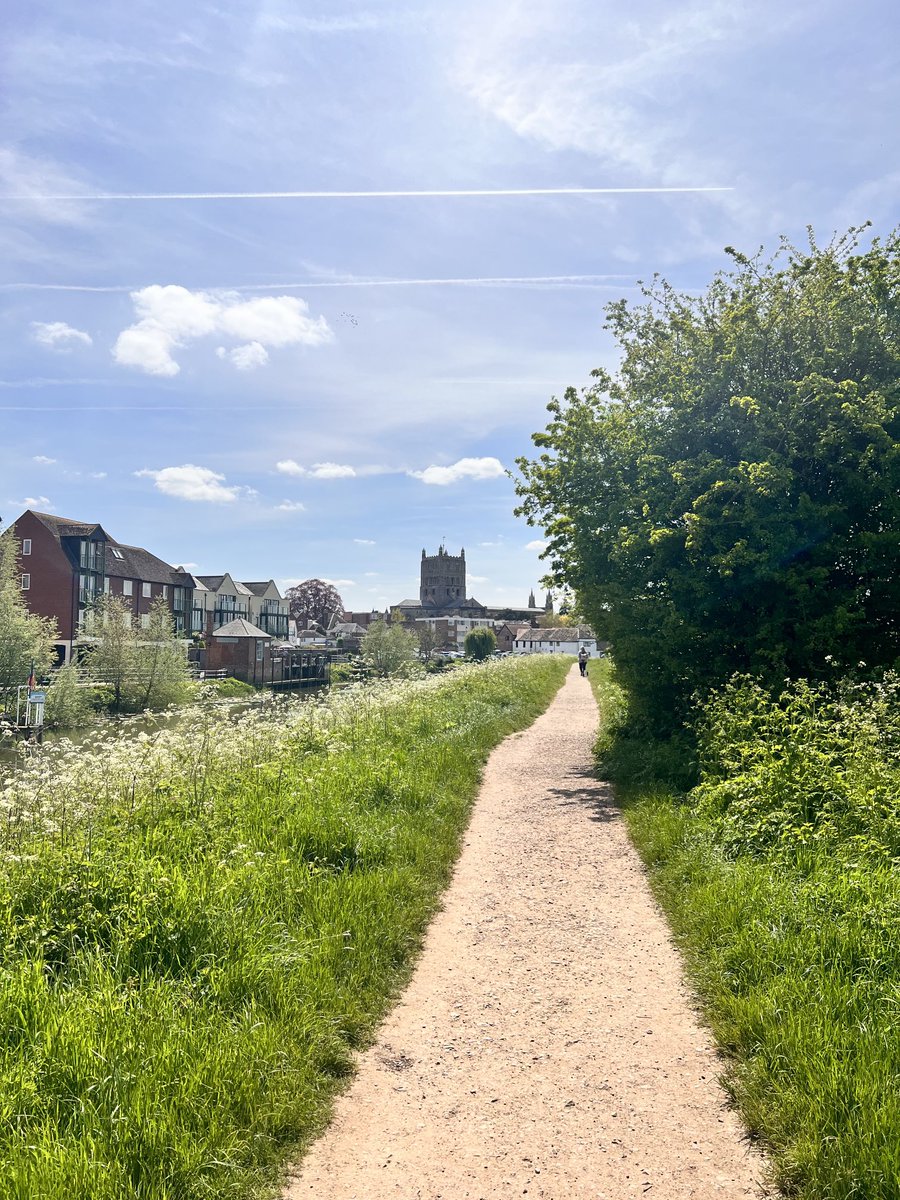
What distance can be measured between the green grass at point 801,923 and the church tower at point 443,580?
16095 cm

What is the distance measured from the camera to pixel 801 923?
465 cm

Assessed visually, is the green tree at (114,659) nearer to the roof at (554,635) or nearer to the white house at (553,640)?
the white house at (553,640)

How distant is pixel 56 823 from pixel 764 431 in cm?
1015

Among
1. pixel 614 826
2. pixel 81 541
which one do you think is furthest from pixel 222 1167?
pixel 81 541

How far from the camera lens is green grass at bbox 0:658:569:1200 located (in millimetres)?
3027

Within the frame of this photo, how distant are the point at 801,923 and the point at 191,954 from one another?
12.3 ft

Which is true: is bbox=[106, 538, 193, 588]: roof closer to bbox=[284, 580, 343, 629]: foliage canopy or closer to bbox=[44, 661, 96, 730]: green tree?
bbox=[44, 661, 96, 730]: green tree

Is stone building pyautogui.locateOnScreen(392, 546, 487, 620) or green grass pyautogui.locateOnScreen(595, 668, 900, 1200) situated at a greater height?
stone building pyautogui.locateOnScreen(392, 546, 487, 620)

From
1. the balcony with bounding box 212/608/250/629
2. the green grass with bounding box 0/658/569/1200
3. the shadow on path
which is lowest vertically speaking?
the shadow on path

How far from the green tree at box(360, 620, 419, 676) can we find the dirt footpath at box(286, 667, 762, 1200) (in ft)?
187

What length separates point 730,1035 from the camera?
4.00 m

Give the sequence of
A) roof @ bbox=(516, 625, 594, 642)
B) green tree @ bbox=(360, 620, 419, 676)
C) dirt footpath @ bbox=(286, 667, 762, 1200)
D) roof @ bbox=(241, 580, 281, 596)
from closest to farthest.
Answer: dirt footpath @ bbox=(286, 667, 762, 1200) < green tree @ bbox=(360, 620, 419, 676) < roof @ bbox=(241, 580, 281, 596) < roof @ bbox=(516, 625, 594, 642)

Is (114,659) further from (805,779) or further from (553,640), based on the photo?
(553,640)

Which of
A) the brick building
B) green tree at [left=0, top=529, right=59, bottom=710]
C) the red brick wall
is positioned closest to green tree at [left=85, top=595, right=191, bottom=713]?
green tree at [left=0, top=529, right=59, bottom=710]
